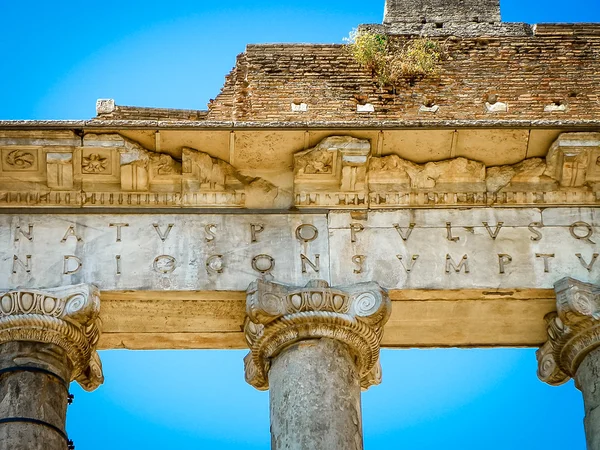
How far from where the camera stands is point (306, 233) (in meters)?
17.9

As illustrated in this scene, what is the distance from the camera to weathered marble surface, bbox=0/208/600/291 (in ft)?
57.5

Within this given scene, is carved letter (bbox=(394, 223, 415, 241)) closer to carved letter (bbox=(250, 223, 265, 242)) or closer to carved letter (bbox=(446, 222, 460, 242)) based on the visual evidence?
carved letter (bbox=(446, 222, 460, 242))

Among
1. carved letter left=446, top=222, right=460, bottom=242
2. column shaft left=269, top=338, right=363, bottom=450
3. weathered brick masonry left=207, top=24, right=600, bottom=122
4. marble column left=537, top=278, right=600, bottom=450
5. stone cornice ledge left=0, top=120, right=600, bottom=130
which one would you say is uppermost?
weathered brick masonry left=207, top=24, right=600, bottom=122

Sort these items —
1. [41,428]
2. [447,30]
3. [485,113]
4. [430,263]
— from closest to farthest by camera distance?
[41,428]
[430,263]
[485,113]
[447,30]

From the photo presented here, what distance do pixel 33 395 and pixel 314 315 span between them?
121 inches

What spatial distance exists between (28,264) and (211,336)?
228 centimetres

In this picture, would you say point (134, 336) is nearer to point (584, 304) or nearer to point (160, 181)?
point (160, 181)

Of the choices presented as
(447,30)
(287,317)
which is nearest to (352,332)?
(287,317)

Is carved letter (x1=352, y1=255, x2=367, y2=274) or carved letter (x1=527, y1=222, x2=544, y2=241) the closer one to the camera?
carved letter (x1=352, y1=255, x2=367, y2=274)

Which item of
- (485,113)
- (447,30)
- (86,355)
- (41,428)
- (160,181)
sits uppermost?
(447,30)

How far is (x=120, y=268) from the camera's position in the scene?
17578mm

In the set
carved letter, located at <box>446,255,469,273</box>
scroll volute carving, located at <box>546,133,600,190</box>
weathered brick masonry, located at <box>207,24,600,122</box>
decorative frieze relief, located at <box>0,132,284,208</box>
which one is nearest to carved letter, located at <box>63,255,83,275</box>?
decorative frieze relief, located at <box>0,132,284,208</box>

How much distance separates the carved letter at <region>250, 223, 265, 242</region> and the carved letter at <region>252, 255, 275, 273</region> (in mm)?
260

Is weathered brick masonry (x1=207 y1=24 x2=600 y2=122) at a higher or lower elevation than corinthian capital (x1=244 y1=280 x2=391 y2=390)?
higher
